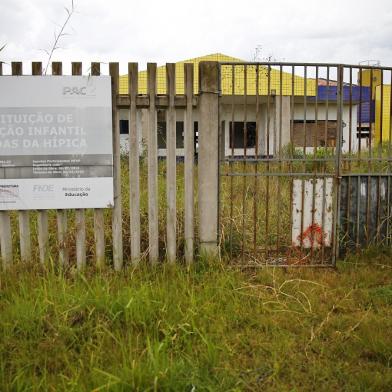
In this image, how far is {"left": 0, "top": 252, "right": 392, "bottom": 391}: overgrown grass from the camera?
2613 mm

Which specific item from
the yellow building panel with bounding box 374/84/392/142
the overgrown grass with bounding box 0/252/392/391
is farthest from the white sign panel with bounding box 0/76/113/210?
the yellow building panel with bounding box 374/84/392/142

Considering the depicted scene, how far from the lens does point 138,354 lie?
9.48 ft

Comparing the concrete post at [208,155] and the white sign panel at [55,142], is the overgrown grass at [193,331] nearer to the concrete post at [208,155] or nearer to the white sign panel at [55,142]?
the concrete post at [208,155]

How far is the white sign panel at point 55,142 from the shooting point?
165 inches

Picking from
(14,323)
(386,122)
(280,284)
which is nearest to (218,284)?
(280,284)

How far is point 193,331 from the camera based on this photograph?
3145 mm

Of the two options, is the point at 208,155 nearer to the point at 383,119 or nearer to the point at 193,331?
the point at 193,331

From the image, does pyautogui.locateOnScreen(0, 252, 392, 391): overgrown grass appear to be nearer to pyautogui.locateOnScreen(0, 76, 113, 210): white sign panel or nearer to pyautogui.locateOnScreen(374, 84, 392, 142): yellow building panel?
pyautogui.locateOnScreen(0, 76, 113, 210): white sign panel

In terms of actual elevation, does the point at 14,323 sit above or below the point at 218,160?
below

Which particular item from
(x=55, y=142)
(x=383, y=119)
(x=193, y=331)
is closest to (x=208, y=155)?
(x=55, y=142)

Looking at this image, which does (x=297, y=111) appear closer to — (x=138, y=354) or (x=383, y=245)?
(x=383, y=245)

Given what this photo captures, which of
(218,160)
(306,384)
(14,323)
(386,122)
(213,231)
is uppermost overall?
(386,122)

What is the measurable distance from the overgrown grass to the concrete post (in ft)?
1.37

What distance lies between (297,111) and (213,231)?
1980cm
